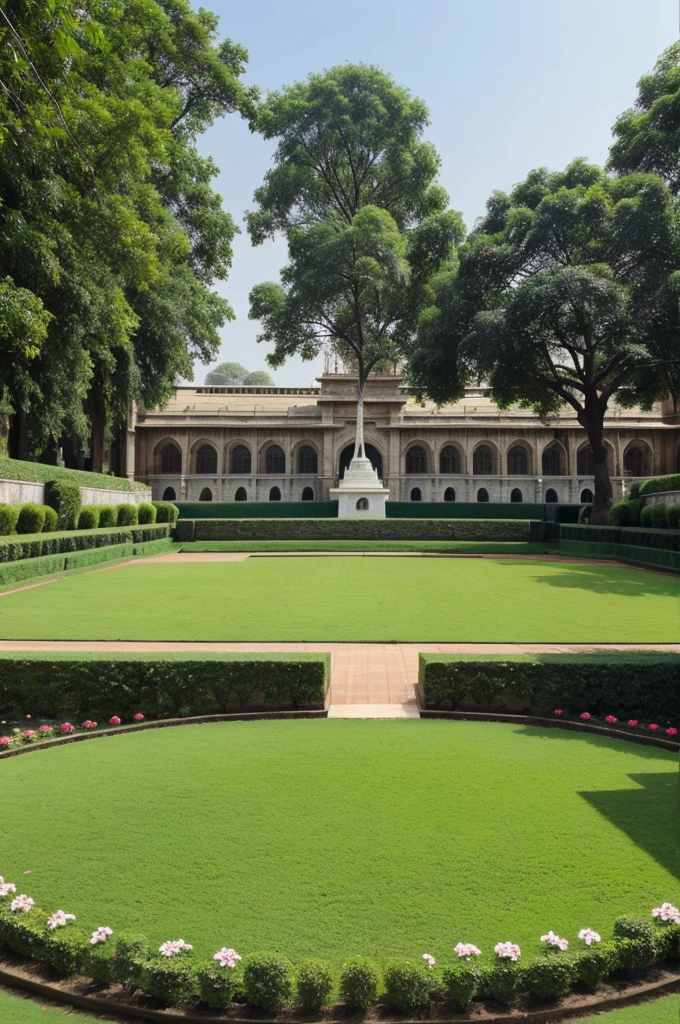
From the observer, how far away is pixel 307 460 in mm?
51000

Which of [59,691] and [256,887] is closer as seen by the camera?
[256,887]

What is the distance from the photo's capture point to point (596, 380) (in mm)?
26609

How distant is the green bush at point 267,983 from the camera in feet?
8.35

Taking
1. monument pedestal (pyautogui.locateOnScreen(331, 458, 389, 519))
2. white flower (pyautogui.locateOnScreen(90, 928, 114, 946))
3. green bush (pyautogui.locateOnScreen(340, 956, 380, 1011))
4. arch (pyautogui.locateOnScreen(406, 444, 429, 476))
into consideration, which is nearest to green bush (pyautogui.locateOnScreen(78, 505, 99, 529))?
monument pedestal (pyautogui.locateOnScreen(331, 458, 389, 519))

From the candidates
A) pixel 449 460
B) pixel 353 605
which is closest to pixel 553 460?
pixel 449 460

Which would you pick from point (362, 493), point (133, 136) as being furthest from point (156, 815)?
point (362, 493)

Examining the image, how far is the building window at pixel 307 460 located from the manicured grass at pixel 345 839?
45.7 m

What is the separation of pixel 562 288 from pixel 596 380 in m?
5.22

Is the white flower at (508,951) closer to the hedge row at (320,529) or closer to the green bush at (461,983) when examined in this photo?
the green bush at (461,983)

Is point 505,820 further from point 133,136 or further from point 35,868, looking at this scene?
point 133,136

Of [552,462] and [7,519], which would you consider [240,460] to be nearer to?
[552,462]

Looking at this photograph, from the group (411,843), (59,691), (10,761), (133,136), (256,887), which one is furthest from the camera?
(133,136)

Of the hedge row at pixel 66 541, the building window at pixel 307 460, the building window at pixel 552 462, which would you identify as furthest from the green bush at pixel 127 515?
the building window at pixel 552 462

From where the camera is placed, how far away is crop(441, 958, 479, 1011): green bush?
2566mm
